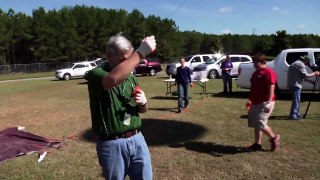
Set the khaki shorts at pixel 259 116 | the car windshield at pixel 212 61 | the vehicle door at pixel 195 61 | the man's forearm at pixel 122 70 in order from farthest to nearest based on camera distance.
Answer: the vehicle door at pixel 195 61, the car windshield at pixel 212 61, the khaki shorts at pixel 259 116, the man's forearm at pixel 122 70

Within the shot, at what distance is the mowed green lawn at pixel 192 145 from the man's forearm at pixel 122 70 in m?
3.16

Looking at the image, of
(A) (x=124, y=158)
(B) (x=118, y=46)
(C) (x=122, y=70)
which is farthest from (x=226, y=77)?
(C) (x=122, y=70)

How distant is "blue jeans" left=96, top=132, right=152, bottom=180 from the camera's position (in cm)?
313

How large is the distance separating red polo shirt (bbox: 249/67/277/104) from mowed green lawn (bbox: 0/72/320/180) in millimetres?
934

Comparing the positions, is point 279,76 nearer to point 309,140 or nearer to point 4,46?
point 309,140

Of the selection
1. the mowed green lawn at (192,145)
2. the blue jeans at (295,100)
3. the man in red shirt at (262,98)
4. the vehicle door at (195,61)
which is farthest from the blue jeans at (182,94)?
the vehicle door at (195,61)

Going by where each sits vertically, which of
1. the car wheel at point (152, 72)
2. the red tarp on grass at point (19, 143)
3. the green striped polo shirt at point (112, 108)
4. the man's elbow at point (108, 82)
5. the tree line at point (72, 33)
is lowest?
the red tarp on grass at point (19, 143)

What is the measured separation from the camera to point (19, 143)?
782cm

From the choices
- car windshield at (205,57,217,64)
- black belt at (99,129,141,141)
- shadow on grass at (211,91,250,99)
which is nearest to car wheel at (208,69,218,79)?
car windshield at (205,57,217,64)

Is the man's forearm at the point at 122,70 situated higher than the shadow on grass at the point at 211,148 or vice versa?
the man's forearm at the point at 122,70

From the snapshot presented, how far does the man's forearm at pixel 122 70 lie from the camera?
2.77 m

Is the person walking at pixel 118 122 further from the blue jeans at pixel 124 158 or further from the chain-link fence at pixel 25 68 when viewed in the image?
the chain-link fence at pixel 25 68

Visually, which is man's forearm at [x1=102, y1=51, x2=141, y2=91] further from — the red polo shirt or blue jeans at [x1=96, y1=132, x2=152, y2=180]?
the red polo shirt

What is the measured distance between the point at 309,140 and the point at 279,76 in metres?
6.41
